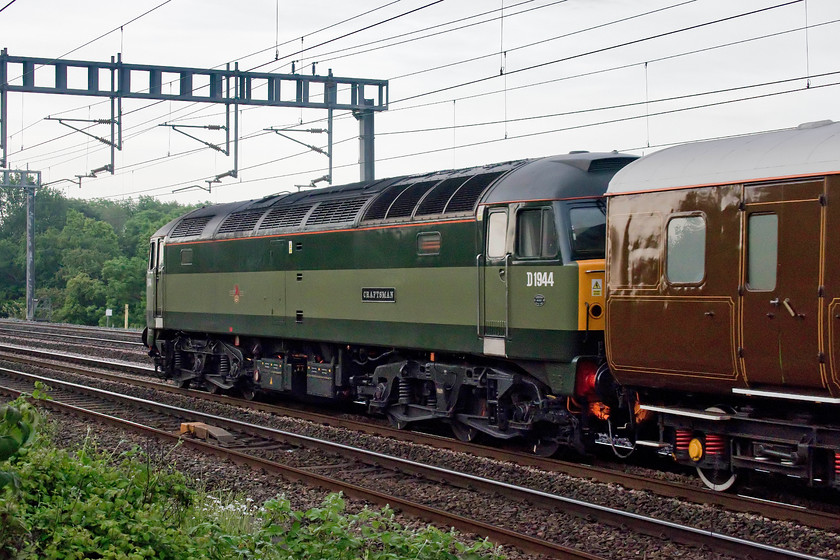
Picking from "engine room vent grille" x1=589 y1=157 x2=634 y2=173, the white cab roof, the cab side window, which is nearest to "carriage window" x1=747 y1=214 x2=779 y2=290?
the white cab roof

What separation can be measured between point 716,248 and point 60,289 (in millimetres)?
72453

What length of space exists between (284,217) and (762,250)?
31.4ft

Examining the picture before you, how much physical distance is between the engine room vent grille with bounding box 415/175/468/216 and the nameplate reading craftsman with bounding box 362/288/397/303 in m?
1.30

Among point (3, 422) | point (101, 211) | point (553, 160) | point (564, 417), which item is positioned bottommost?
point (564, 417)

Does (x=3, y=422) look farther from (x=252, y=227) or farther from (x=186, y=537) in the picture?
(x=252, y=227)

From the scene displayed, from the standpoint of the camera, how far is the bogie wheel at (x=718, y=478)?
916cm

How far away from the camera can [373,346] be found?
45.9ft

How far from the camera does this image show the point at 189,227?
1936 cm

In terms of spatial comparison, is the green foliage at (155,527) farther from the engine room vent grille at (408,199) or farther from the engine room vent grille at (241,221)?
the engine room vent grille at (241,221)

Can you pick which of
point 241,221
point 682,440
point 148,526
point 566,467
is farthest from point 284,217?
point 148,526

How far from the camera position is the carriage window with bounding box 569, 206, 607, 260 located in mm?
10781

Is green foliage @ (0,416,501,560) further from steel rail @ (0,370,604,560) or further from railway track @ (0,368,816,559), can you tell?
railway track @ (0,368,816,559)

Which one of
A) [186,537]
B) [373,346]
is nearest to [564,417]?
[373,346]

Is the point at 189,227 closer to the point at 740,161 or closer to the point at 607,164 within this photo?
the point at 607,164
